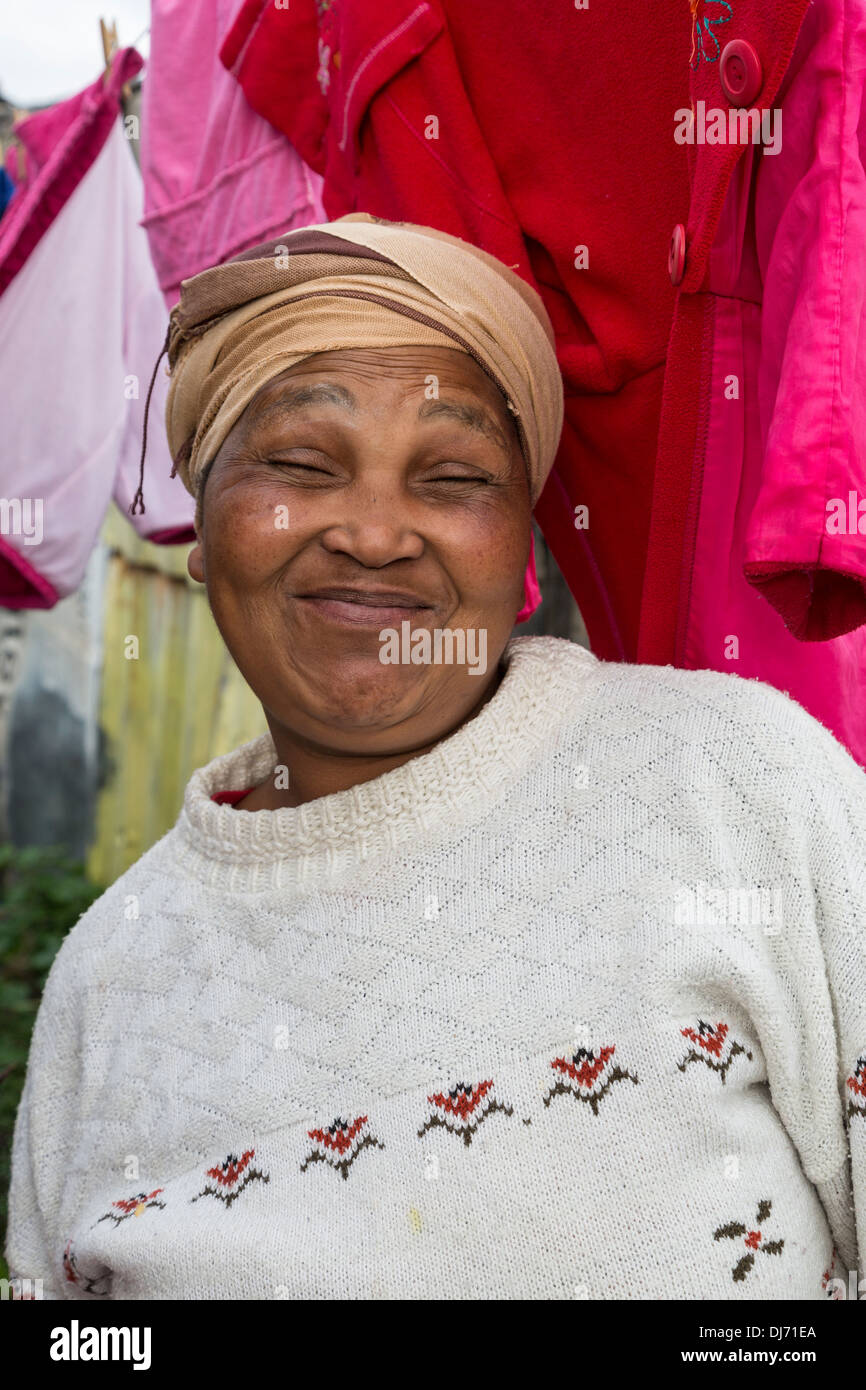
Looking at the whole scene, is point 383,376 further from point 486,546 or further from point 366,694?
point 366,694

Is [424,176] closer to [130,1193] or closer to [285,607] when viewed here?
[285,607]

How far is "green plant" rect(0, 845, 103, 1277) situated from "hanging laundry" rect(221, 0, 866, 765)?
174 inches

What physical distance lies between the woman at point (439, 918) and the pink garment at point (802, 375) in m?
0.20

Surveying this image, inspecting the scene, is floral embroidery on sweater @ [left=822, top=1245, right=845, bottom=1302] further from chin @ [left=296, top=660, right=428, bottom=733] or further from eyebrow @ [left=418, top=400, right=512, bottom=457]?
eyebrow @ [left=418, top=400, right=512, bottom=457]

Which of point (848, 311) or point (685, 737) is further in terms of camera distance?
point (685, 737)

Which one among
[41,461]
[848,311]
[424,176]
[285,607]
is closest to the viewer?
[848,311]

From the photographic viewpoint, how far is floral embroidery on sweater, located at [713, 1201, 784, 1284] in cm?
157

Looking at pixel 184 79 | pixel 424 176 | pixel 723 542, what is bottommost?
pixel 723 542

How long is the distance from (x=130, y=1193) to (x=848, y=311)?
5.19 feet

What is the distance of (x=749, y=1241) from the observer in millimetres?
1583

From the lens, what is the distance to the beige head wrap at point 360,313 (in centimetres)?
184
